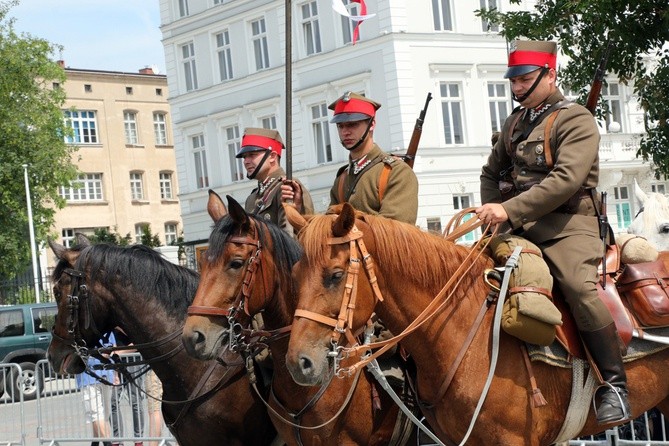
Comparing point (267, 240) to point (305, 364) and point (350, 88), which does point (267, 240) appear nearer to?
point (305, 364)

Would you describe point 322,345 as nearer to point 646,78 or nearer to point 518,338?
point 518,338

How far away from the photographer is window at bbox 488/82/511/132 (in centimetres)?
4088

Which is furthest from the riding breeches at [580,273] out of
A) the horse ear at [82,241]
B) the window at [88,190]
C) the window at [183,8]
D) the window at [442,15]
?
the window at [88,190]

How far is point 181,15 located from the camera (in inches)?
1890

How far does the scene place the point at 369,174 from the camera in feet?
24.5

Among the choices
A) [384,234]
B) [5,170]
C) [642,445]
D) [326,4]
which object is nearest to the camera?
[384,234]

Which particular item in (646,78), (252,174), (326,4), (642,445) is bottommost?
(642,445)

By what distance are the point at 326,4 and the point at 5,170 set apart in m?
16.0

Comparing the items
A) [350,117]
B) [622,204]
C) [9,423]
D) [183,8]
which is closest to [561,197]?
[350,117]

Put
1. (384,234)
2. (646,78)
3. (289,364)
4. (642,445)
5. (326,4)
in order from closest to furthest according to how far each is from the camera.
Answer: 1. (289,364)
2. (384,234)
3. (642,445)
4. (646,78)
5. (326,4)

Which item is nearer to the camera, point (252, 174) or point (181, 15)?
point (252, 174)

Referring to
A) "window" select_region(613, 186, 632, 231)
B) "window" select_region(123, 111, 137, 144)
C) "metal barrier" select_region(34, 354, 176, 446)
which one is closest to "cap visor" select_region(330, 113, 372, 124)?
"metal barrier" select_region(34, 354, 176, 446)

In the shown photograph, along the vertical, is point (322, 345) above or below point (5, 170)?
below

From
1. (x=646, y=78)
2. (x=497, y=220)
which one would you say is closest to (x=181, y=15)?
(x=646, y=78)
